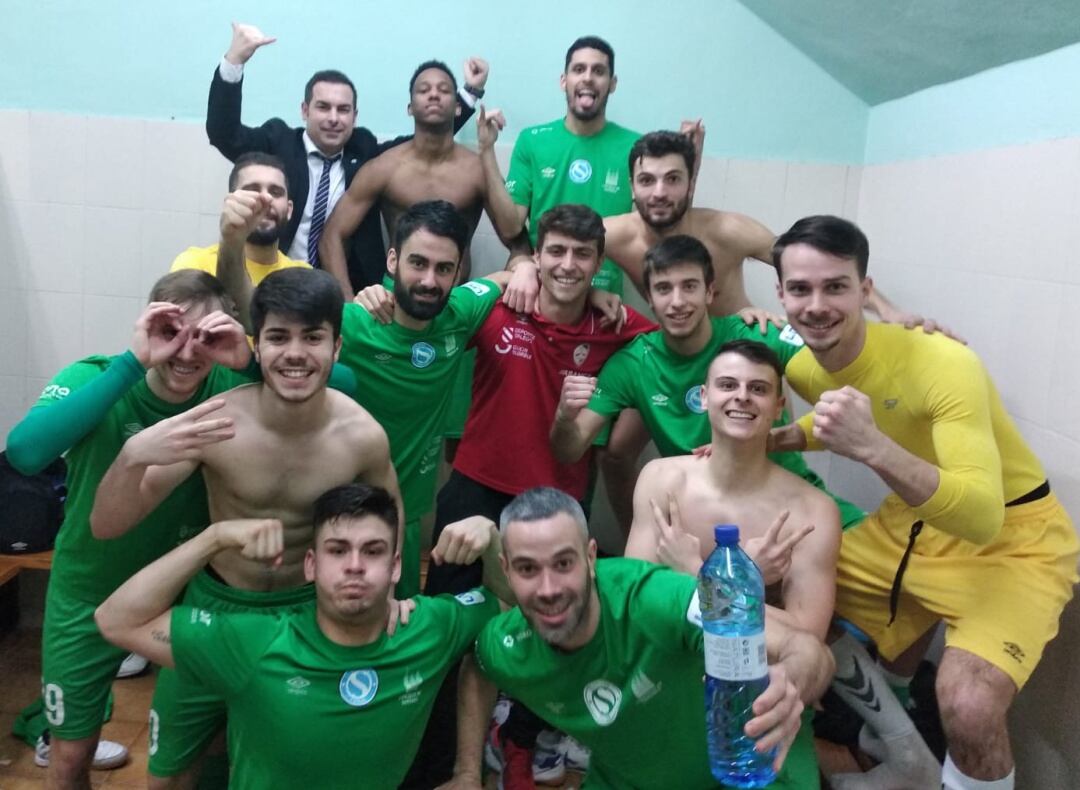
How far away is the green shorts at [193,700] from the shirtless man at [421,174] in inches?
61.5

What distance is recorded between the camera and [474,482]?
3.33 metres

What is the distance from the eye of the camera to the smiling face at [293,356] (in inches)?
92.3

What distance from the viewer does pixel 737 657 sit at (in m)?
1.74

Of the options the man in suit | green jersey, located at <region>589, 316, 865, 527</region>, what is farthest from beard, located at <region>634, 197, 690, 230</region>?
the man in suit

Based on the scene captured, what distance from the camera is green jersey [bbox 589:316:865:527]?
303 centimetres

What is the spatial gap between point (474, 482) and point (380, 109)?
75.7 inches

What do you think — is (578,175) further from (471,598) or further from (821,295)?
(471,598)

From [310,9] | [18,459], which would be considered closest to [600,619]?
[18,459]

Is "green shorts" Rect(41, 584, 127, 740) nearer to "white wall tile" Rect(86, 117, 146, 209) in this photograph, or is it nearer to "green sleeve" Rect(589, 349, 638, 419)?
"green sleeve" Rect(589, 349, 638, 419)

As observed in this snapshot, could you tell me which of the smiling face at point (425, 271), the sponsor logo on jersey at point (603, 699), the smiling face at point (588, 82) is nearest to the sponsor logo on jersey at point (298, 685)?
the sponsor logo on jersey at point (603, 699)

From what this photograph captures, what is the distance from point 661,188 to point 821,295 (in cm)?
109

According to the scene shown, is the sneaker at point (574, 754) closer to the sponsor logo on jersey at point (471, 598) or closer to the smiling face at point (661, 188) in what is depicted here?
the sponsor logo on jersey at point (471, 598)

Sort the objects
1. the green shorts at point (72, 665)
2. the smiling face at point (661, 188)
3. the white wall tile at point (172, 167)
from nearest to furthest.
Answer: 1. the green shorts at point (72, 665)
2. the smiling face at point (661, 188)
3. the white wall tile at point (172, 167)

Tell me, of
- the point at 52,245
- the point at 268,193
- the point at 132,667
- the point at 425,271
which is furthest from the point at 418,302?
the point at 52,245
